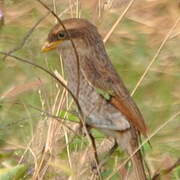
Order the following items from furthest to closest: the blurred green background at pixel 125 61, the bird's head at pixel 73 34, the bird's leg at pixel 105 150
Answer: the blurred green background at pixel 125 61, the bird's head at pixel 73 34, the bird's leg at pixel 105 150

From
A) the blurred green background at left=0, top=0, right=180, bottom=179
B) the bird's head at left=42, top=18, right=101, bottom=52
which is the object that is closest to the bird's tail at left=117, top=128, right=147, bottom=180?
the blurred green background at left=0, top=0, right=180, bottom=179

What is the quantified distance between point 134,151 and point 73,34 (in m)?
0.78

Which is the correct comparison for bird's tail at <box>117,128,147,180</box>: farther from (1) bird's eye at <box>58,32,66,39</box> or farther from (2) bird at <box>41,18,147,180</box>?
(1) bird's eye at <box>58,32,66,39</box>

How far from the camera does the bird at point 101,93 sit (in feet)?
18.9

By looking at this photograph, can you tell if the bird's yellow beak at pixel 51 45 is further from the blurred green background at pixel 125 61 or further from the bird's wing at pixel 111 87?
the blurred green background at pixel 125 61

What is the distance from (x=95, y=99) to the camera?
231 inches

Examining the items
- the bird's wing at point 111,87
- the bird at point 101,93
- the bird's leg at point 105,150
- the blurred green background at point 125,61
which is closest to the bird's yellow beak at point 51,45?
the bird at point 101,93

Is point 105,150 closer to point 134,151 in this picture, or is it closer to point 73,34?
point 134,151

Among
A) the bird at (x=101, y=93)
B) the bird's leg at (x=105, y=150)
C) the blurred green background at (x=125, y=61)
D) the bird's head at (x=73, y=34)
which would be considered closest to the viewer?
the bird's leg at (x=105, y=150)

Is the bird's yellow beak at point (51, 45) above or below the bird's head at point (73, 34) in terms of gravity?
below

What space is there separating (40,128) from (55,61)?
2465 mm

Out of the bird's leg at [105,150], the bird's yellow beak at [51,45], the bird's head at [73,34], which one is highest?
the bird's head at [73,34]

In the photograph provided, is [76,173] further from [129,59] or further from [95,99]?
[129,59]

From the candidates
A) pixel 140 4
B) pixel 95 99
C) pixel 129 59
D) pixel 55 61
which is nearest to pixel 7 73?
pixel 55 61
